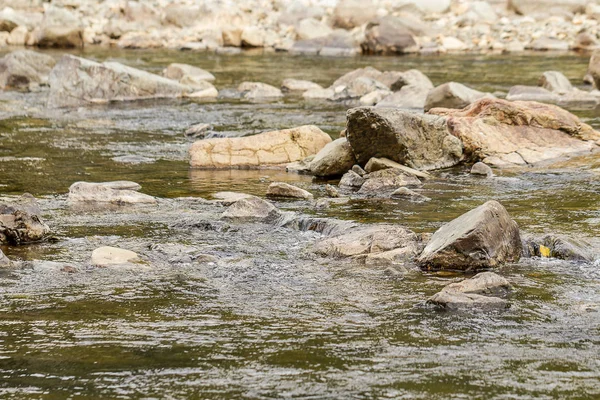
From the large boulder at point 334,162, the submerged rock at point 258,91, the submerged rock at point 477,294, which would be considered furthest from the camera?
the submerged rock at point 258,91

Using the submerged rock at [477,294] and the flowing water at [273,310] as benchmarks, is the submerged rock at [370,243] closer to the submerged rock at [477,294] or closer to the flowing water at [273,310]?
the flowing water at [273,310]

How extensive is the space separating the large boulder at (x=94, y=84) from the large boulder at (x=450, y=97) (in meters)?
5.66

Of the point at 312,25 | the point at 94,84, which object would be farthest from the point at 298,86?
A: the point at 312,25

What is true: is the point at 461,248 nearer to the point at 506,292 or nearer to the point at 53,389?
the point at 506,292

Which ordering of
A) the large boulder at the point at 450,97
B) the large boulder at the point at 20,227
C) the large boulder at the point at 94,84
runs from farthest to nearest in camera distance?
the large boulder at the point at 94,84 < the large boulder at the point at 450,97 < the large boulder at the point at 20,227

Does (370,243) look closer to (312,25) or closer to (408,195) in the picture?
(408,195)

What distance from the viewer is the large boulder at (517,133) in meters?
10.4

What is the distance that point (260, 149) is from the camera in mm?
10727

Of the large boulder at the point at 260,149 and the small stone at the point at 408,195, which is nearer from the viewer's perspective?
the small stone at the point at 408,195

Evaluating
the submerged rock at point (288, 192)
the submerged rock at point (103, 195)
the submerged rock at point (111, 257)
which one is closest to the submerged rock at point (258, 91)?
the submerged rock at point (288, 192)

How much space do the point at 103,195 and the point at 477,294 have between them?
4.27 metres

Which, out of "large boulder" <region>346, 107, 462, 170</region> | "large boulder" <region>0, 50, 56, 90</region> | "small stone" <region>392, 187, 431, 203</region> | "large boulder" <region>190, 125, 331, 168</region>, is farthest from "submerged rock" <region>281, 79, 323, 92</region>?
"small stone" <region>392, 187, 431, 203</region>

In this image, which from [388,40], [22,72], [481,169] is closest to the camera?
[481,169]

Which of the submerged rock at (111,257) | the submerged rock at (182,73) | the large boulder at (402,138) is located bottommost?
the submerged rock at (111,257)
